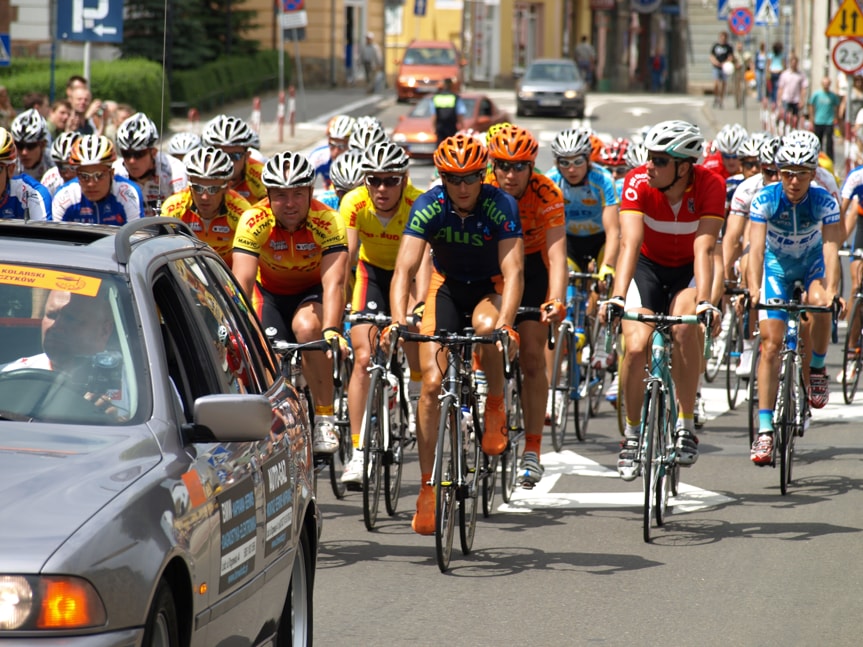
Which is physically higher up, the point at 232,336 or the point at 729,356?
the point at 232,336

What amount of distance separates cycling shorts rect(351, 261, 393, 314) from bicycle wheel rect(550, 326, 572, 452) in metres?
1.52

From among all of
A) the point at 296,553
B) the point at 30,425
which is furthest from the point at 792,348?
the point at 30,425

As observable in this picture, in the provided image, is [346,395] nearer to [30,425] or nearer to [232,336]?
[232,336]

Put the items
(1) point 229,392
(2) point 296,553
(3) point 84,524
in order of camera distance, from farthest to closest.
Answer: (2) point 296,553
(1) point 229,392
(3) point 84,524

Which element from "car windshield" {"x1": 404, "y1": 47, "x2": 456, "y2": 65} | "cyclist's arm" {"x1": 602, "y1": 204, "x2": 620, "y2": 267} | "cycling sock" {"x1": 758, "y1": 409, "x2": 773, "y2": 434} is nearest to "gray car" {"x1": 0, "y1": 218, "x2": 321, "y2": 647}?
"cycling sock" {"x1": 758, "y1": 409, "x2": 773, "y2": 434}

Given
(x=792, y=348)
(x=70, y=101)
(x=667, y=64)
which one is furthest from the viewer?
(x=667, y=64)

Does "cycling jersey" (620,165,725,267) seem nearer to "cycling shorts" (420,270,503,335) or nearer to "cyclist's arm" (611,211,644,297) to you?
"cyclist's arm" (611,211,644,297)

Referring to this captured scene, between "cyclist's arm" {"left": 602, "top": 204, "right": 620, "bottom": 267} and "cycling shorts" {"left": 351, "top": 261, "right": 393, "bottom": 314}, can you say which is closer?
"cycling shorts" {"left": 351, "top": 261, "right": 393, "bottom": 314}

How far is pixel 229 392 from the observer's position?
17.6 feet

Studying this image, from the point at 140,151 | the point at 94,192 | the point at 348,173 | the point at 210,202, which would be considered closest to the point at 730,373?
the point at 348,173

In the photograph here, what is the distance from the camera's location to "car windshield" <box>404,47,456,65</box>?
53.8m

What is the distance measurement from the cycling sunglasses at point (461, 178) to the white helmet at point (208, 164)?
170cm

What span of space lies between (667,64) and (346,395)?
80.8 metres

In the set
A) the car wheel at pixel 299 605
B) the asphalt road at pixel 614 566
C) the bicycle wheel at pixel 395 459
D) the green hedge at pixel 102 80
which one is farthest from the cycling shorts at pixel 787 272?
the green hedge at pixel 102 80
